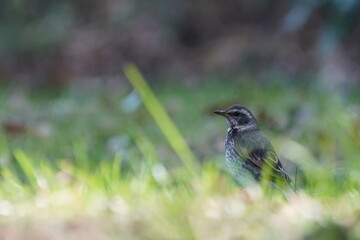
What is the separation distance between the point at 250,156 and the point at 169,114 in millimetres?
4222

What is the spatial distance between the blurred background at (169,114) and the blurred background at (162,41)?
2 centimetres

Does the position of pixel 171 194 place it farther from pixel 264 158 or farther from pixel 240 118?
pixel 240 118

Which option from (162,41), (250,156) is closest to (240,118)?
(250,156)

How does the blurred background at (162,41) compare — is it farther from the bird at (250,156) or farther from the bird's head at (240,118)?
the bird at (250,156)

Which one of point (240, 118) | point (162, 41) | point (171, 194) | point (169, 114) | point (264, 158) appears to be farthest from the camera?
point (162, 41)

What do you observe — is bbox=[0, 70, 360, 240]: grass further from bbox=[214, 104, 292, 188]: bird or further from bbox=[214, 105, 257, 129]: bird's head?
bbox=[214, 105, 257, 129]: bird's head

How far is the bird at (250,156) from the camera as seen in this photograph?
4.55 meters

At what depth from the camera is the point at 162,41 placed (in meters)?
13.7

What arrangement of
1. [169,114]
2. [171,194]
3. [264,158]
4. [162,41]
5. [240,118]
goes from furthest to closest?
[162,41] → [169,114] → [240,118] → [264,158] → [171,194]

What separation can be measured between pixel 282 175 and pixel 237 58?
306 inches

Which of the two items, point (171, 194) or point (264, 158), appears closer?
A: point (171, 194)

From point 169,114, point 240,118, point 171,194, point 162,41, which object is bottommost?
point 171,194

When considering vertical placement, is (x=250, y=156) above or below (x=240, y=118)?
below

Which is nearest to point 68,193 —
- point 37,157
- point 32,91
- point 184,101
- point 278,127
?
point 37,157
